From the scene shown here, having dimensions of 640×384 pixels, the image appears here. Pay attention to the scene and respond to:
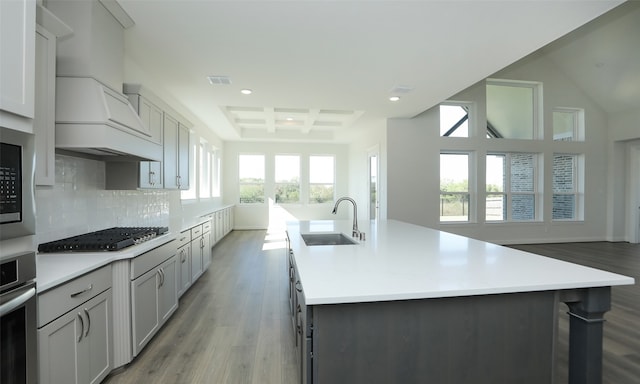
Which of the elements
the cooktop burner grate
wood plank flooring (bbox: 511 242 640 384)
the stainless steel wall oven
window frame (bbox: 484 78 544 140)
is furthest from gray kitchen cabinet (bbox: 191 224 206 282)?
window frame (bbox: 484 78 544 140)

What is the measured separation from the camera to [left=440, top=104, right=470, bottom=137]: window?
6.21 m

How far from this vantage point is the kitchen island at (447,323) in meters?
1.17

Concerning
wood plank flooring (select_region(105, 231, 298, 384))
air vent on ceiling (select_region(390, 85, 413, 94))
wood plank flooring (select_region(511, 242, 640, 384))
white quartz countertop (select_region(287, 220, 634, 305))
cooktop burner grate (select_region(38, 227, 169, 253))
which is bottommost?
wood plank flooring (select_region(105, 231, 298, 384))

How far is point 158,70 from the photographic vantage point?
3.42 m

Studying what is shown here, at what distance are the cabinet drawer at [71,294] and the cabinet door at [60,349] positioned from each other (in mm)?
43

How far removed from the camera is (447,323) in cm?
124

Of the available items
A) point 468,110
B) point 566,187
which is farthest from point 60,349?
point 566,187

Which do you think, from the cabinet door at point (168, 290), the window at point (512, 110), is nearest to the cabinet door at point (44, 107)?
the cabinet door at point (168, 290)

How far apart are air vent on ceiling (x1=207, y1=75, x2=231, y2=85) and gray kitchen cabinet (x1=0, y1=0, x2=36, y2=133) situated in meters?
2.46

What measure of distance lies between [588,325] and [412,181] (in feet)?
15.3

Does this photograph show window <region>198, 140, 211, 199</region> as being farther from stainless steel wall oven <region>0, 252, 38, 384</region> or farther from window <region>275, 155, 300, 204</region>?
stainless steel wall oven <region>0, 252, 38, 384</region>

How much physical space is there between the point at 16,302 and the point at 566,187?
9175mm

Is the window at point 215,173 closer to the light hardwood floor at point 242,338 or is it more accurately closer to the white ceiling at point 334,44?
the white ceiling at point 334,44

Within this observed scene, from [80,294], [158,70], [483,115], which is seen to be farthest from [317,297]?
[483,115]
